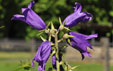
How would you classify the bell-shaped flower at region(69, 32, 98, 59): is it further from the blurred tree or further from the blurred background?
the blurred tree

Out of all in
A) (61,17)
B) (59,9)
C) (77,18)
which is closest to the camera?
(77,18)

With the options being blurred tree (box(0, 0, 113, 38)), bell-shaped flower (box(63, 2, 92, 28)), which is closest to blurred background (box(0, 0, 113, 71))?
blurred tree (box(0, 0, 113, 38))

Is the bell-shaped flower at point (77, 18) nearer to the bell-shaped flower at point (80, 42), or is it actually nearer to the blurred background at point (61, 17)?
the bell-shaped flower at point (80, 42)

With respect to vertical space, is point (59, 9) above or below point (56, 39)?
below

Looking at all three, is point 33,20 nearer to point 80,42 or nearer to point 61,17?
point 80,42

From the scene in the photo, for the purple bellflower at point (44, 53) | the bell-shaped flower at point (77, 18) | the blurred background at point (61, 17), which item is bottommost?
the blurred background at point (61, 17)

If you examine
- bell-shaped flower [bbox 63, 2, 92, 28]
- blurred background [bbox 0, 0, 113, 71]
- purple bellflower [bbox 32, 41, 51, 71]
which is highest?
bell-shaped flower [bbox 63, 2, 92, 28]

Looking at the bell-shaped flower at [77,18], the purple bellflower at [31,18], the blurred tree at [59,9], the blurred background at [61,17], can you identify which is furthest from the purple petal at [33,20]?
the blurred tree at [59,9]

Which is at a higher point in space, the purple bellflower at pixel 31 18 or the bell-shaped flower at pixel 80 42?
the purple bellflower at pixel 31 18

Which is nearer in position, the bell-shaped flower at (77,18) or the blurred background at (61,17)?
the bell-shaped flower at (77,18)

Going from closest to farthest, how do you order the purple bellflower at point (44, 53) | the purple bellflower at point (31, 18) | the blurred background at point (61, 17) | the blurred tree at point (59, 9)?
the purple bellflower at point (44, 53)
the purple bellflower at point (31, 18)
the blurred background at point (61, 17)
the blurred tree at point (59, 9)

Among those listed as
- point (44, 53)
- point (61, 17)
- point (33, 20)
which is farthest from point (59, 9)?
point (44, 53)

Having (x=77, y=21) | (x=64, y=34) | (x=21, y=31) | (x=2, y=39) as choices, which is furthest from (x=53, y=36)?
(x=2, y=39)

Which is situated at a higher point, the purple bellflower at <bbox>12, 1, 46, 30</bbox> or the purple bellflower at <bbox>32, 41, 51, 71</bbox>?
the purple bellflower at <bbox>12, 1, 46, 30</bbox>
